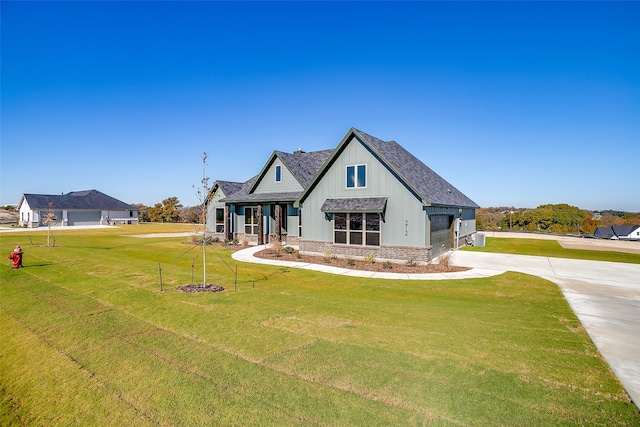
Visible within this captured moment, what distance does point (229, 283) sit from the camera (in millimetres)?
12852

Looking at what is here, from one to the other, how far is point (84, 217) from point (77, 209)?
7.37 feet

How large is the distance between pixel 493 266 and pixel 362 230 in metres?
7.15

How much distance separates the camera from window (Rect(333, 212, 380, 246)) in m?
19.2

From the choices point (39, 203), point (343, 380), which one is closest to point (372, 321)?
point (343, 380)

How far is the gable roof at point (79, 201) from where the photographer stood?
2164 inches

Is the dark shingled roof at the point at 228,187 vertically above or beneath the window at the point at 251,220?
above

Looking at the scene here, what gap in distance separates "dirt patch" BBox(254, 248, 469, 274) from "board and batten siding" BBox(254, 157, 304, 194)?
599cm

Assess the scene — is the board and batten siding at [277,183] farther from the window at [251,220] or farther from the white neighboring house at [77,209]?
the white neighboring house at [77,209]

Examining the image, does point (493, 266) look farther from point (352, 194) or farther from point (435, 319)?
point (435, 319)

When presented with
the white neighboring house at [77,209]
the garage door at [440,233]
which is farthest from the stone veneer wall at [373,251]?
the white neighboring house at [77,209]

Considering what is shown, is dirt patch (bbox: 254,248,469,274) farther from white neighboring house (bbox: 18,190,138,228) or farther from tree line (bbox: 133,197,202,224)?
tree line (bbox: 133,197,202,224)

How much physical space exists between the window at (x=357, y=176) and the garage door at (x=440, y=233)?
14.9 ft

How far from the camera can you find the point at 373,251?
755 inches

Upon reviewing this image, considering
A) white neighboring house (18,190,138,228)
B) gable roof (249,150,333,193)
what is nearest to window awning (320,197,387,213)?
gable roof (249,150,333,193)
